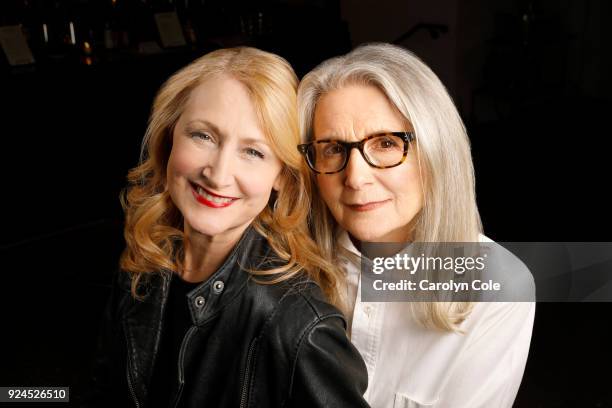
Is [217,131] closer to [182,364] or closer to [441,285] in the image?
[182,364]

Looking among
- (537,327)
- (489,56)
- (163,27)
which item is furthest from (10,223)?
(489,56)

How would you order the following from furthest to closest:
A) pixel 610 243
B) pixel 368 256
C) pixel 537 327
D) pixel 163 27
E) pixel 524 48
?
pixel 524 48
pixel 163 27
pixel 610 243
pixel 537 327
pixel 368 256

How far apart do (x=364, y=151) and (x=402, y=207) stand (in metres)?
0.16

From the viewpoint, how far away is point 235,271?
4.76ft

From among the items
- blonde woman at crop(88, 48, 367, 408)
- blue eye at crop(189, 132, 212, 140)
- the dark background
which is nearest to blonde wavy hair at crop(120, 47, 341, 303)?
blonde woman at crop(88, 48, 367, 408)

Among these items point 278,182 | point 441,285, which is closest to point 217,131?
point 278,182

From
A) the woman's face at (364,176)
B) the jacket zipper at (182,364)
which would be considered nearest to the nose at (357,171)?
the woman's face at (364,176)

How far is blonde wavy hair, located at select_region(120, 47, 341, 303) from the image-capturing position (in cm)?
140

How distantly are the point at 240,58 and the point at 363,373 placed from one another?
0.69 m

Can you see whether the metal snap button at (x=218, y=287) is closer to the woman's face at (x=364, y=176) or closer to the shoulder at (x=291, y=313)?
the shoulder at (x=291, y=313)

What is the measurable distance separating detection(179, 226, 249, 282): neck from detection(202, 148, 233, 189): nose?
16cm

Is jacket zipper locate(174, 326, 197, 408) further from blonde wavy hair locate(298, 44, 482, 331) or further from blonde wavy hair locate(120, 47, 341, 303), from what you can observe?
blonde wavy hair locate(298, 44, 482, 331)

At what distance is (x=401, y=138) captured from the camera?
55.0 inches

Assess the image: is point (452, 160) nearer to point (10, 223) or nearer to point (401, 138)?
point (401, 138)
